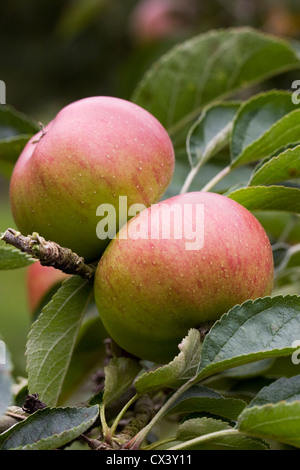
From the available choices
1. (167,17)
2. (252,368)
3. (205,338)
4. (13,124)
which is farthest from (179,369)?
(167,17)

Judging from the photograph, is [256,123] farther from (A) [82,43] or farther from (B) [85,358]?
(A) [82,43]

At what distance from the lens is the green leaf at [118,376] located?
568 millimetres

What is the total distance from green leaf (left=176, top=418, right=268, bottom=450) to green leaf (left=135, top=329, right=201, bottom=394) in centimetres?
4

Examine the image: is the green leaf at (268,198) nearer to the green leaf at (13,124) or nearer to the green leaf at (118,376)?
the green leaf at (118,376)

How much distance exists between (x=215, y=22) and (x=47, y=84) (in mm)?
2907

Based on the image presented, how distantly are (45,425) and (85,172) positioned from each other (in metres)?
0.22

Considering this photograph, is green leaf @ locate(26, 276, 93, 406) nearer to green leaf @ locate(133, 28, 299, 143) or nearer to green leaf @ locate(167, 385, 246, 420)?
green leaf @ locate(167, 385, 246, 420)

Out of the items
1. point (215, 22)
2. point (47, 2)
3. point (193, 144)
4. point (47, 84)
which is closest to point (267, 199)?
point (193, 144)

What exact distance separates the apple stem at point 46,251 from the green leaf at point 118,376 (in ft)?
0.32

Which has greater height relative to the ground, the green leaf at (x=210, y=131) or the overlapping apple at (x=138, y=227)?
the green leaf at (x=210, y=131)

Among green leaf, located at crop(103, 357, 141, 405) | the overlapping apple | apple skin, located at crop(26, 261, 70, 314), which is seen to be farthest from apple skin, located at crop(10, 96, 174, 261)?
apple skin, located at crop(26, 261, 70, 314)

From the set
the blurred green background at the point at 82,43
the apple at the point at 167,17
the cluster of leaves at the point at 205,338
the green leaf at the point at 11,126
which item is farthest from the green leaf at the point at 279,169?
the apple at the point at 167,17

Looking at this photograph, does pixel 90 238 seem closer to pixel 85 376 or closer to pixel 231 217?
pixel 231 217

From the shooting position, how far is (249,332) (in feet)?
1.74
